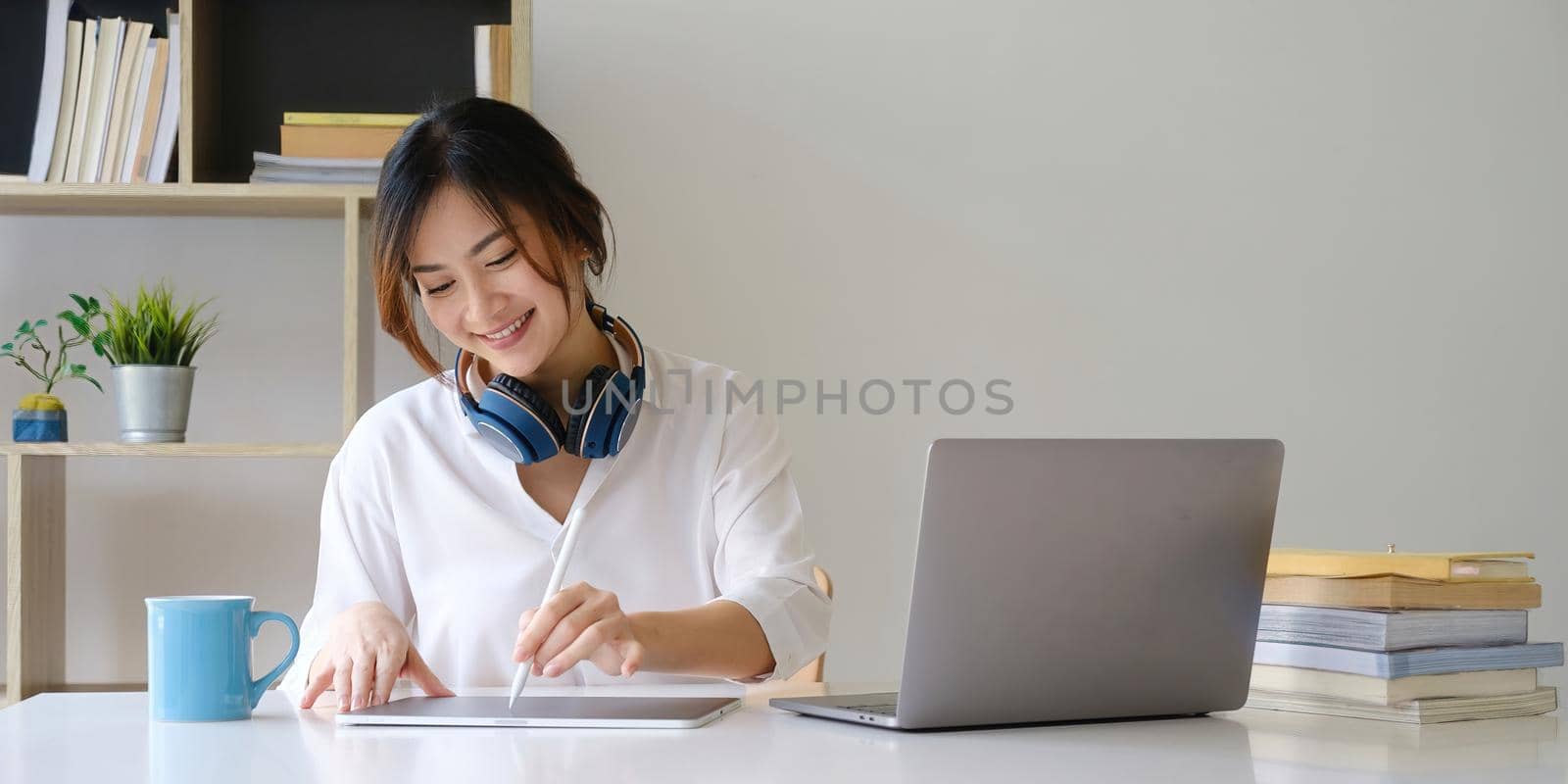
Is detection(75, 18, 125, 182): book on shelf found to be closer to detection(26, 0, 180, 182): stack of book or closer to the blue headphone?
detection(26, 0, 180, 182): stack of book

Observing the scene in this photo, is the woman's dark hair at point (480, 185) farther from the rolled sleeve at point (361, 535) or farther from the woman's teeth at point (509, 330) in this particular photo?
the rolled sleeve at point (361, 535)

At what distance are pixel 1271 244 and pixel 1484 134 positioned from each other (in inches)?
21.6

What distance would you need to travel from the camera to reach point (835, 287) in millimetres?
2689

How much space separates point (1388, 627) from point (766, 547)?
2.28 feet

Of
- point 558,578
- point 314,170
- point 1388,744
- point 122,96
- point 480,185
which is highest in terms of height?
point 122,96

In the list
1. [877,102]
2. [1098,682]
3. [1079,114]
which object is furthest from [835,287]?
[1098,682]

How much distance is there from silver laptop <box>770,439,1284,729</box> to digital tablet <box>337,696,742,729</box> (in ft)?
0.31

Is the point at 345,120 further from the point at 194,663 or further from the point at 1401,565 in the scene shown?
the point at 1401,565

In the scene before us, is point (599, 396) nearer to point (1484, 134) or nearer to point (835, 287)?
point (835, 287)

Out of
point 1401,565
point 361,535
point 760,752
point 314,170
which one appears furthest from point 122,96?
point 1401,565

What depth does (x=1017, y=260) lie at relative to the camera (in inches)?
108

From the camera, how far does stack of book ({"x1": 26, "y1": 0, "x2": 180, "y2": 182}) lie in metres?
2.21

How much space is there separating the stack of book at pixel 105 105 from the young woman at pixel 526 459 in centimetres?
81

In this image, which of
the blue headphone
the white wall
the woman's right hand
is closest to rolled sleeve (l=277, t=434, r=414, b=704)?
the blue headphone
